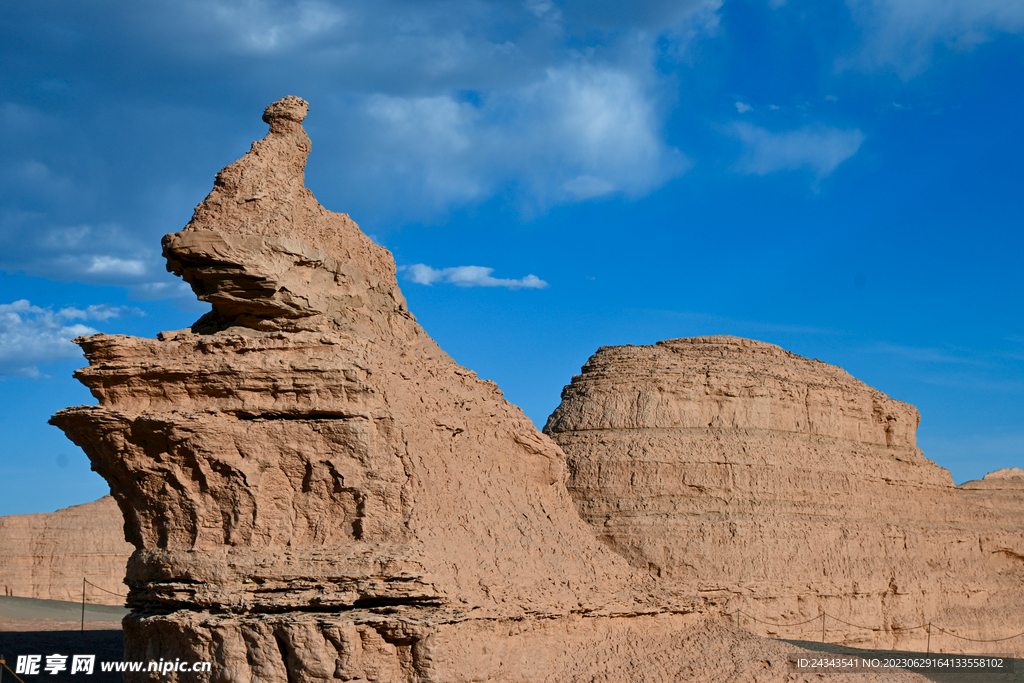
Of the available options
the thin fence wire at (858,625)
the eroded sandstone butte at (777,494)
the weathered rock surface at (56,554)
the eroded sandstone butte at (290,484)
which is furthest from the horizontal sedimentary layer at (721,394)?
the weathered rock surface at (56,554)

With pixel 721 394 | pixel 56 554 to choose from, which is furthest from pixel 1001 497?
pixel 56 554

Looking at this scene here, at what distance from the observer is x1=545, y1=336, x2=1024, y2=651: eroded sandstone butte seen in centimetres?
2198

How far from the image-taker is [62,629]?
29188 millimetres

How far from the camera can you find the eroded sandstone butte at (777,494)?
72.1 feet

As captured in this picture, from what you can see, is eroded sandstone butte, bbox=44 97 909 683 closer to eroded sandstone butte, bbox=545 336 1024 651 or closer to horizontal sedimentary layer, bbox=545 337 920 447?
eroded sandstone butte, bbox=545 336 1024 651

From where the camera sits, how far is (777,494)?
23.0 meters

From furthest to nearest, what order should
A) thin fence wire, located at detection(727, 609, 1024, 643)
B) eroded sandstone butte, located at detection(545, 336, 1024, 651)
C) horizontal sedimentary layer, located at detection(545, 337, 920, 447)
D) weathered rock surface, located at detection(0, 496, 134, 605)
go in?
weathered rock surface, located at detection(0, 496, 134, 605)
horizontal sedimentary layer, located at detection(545, 337, 920, 447)
eroded sandstone butte, located at detection(545, 336, 1024, 651)
thin fence wire, located at detection(727, 609, 1024, 643)

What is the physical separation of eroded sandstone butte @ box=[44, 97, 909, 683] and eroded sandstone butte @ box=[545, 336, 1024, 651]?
830cm

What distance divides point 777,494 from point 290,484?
44.1ft

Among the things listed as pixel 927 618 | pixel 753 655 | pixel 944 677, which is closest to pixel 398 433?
pixel 753 655

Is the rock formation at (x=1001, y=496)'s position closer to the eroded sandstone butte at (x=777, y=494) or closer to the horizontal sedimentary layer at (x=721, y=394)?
the eroded sandstone butte at (x=777, y=494)

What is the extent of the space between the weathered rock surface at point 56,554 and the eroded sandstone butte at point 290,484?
27.9m

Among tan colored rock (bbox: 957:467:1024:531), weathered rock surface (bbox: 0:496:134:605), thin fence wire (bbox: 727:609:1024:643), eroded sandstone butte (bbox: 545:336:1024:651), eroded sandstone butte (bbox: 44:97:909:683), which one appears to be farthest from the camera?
weathered rock surface (bbox: 0:496:134:605)

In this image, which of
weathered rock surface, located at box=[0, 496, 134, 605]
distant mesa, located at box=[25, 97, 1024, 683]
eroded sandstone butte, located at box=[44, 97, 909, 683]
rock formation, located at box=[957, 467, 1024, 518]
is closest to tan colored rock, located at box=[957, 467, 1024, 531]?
rock formation, located at box=[957, 467, 1024, 518]
